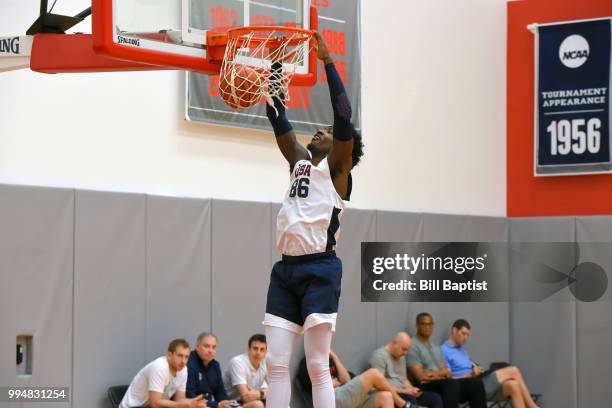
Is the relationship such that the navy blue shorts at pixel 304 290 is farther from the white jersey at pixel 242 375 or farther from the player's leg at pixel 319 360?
the white jersey at pixel 242 375

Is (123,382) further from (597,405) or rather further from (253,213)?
(597,405)

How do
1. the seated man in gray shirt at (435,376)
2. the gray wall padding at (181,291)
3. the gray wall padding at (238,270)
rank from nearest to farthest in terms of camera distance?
the gray wall padding at (181,291)
the gray wall padding at (238,270)
the seated man in gray shirt at (435,376)

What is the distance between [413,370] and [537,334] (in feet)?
8.15

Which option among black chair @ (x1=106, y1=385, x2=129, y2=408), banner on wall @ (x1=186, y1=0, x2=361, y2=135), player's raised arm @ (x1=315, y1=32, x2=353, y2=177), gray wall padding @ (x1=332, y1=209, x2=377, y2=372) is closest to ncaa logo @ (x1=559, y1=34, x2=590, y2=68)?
banner on wall @ (x1=186, y1=0, x2=361, y2=135)

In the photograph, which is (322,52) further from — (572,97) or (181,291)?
(572,97)

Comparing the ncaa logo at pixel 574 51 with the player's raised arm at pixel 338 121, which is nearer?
the player's raised arm at pixel 338 121

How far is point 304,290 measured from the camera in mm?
4980

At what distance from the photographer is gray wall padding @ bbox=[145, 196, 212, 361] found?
937 centimetres

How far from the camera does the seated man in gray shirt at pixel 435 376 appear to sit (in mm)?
11133

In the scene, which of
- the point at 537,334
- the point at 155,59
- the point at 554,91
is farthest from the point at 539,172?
the point at 155,59

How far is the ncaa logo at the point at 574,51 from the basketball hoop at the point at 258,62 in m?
7.85

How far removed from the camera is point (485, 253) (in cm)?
1285

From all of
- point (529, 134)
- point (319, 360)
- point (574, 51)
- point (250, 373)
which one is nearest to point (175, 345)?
point (250, 373)

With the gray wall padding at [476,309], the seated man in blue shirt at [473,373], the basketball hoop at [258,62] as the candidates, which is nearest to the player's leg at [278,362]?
the basketball hoop at [258,62]
